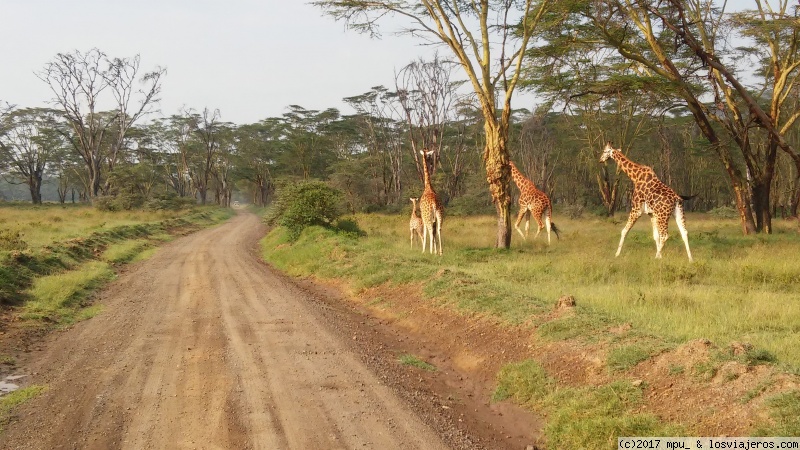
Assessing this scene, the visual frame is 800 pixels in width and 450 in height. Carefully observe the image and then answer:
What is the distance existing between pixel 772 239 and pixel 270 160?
48.8 meters

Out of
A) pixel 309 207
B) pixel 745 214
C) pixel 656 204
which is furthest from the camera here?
pixel 309 207

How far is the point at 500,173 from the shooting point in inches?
597

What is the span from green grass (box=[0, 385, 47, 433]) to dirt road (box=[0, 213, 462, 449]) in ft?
0.40

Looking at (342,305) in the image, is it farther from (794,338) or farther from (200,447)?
(794,338)

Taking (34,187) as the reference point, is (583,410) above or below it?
below

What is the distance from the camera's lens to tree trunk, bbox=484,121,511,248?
15.0 meters

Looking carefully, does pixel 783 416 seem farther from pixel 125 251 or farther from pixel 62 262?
pixel 125 251

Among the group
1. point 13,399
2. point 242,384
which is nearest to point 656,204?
point 242,384

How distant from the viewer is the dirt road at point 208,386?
5.09m

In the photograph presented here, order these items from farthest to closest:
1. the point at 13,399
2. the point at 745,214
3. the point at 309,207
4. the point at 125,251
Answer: the point at 309,207
the point at 745,214
the point at 125,251
the point at 13,399

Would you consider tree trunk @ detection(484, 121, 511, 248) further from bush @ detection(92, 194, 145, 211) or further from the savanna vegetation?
bush @ detection(92, 194, 145, 211)

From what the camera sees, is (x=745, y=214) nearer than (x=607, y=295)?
No

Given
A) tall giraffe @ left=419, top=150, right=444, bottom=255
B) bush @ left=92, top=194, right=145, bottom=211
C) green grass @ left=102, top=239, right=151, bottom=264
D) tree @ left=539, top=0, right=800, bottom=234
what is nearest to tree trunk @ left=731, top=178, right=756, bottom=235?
tree @ left=539, top=0, right=800, bottom=234

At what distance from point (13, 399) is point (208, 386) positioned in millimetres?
1912
